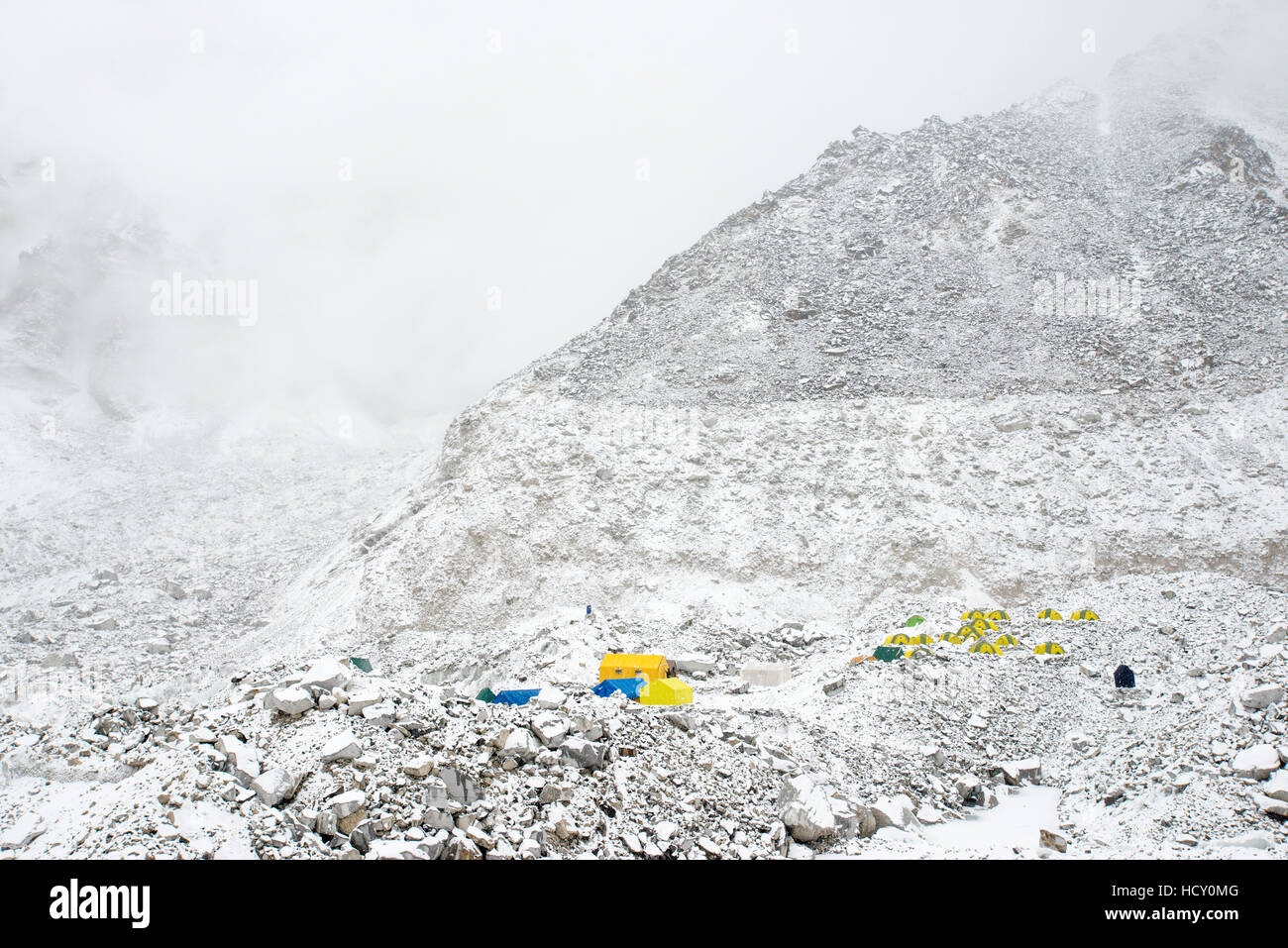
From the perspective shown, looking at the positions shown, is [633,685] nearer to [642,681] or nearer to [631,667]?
[642,681]

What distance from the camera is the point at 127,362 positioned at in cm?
5772

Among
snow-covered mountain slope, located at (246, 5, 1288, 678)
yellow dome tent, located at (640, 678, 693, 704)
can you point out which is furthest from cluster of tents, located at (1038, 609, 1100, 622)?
yellow dome tent, located at (640, 678, 693, 704)

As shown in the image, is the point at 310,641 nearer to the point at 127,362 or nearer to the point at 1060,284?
the point at 1060,284

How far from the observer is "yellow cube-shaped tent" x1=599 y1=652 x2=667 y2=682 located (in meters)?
17.1

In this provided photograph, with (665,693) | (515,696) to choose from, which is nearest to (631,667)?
(665,693)

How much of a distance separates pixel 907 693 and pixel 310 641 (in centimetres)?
1812

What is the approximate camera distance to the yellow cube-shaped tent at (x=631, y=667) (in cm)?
1709

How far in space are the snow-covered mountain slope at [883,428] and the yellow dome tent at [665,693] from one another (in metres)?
6.94

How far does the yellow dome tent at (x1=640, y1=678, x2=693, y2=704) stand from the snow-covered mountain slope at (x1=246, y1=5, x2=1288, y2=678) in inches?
273

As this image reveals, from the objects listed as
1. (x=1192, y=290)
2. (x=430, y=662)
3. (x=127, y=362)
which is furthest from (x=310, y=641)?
(x=127, y=362)

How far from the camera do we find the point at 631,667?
1716cm

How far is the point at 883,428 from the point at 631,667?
1518 cm

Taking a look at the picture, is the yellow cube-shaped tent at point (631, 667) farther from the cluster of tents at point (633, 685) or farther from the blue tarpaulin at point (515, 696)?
the blue tarpaulin at point (515, 696)

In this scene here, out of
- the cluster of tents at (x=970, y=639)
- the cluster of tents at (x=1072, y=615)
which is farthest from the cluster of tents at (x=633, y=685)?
the cluster of tents at (x=1072, y=615)
